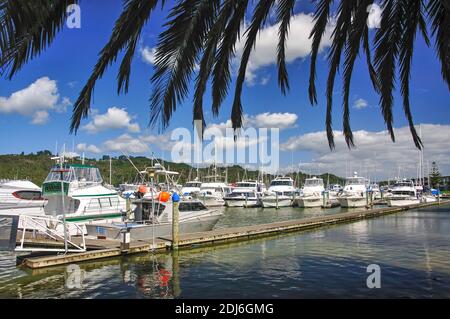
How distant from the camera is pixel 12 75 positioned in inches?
161

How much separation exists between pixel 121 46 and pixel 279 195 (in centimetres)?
5759

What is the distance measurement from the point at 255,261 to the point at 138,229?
6729 mm

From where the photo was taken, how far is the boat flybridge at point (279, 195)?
58472mm

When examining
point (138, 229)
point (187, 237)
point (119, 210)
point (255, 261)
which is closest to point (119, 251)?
point (138, 229)

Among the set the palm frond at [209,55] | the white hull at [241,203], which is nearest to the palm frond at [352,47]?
the palm frond at [209,55]

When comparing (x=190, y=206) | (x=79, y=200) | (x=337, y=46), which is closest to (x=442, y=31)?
(x=337, y=46)

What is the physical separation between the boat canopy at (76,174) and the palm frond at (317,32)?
23306 mm

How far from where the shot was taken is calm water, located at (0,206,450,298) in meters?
13.2

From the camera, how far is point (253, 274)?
51.4 ft

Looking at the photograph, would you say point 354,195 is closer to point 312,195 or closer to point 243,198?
point 312,195

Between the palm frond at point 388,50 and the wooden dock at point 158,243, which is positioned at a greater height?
the palm frond at point 388,50

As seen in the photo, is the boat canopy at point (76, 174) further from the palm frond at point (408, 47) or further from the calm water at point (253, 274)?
the palm frond at point (408, 47)

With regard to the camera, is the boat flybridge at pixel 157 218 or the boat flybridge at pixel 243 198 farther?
the boat flybridge at pixel 243 198
